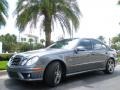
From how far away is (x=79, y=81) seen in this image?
8.37 m

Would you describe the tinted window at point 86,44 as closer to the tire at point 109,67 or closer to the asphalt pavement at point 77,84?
the asphalt pavement at point 77,84

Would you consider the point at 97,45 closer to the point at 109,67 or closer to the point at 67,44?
the point at 109,67

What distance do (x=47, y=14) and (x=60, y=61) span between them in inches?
485

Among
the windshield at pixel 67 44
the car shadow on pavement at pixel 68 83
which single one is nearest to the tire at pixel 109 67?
the car shadow on pavement at pixel 68 83

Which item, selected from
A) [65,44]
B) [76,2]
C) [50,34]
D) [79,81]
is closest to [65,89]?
[79,81]

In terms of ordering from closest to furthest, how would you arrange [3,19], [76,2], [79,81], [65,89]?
[65,89] < [79,81] < [3,19] < [76,2]

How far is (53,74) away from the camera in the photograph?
738 centimetres

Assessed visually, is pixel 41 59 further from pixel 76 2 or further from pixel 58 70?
pixel 76 2

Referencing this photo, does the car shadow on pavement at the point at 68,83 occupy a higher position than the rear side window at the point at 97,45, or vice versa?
the rear side window at the point at 97,45

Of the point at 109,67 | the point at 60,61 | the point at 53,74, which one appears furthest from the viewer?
the point at 109,67

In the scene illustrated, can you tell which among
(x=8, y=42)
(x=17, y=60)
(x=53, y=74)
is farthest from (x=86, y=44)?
(x=8, y=42)

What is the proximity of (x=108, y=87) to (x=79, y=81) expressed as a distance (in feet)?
3.72

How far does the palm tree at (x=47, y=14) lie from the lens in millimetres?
19766

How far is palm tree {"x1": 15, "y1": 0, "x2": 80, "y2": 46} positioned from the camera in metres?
19.8
